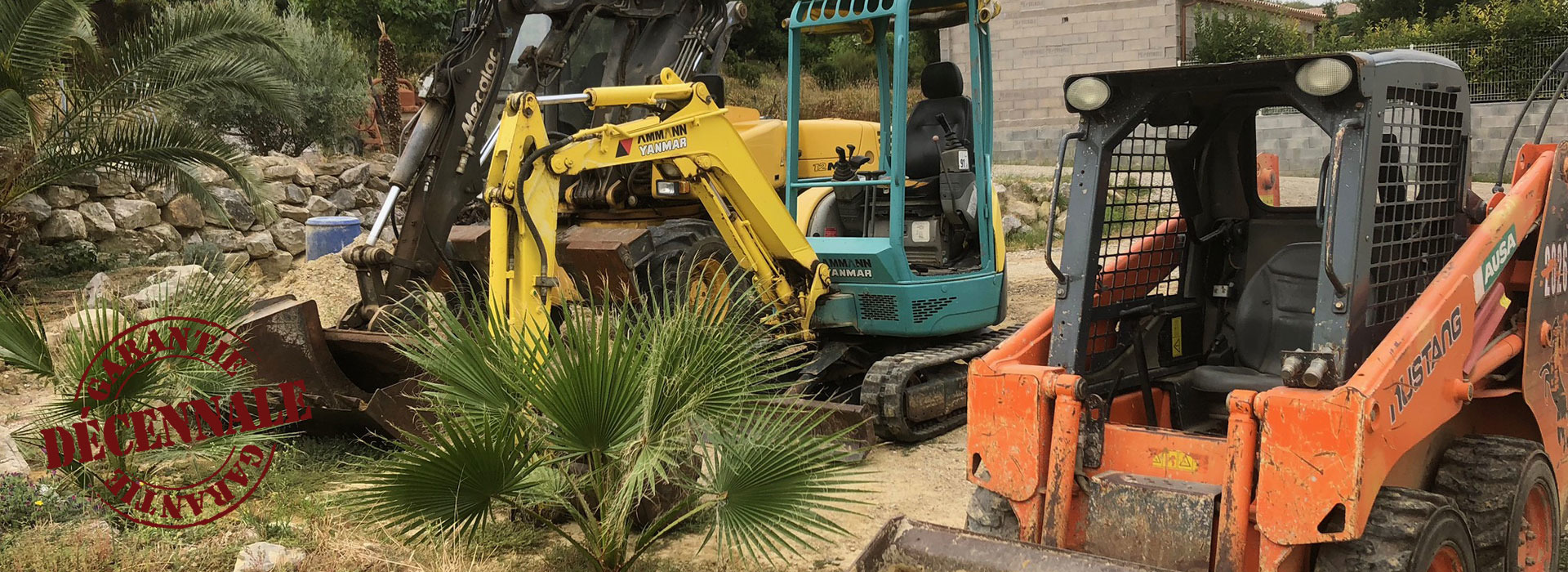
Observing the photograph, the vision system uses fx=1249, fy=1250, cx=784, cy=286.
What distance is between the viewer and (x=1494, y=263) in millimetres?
4270

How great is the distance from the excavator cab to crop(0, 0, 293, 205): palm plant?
6.72 metres

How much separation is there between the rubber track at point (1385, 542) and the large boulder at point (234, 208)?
1364cm

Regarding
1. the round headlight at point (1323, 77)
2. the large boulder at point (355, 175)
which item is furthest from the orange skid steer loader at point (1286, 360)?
the large boulder at point (355, 175)

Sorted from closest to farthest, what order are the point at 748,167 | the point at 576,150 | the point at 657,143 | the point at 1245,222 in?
1. the point at 1245,222
2. the point at 576,150
3. the point at 657,143
4. the point at 748,167

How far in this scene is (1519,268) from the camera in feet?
15.5

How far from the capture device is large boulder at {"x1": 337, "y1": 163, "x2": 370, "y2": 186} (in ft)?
55.1

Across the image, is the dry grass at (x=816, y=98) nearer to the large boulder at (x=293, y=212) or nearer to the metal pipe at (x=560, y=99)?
the large boulder at (x=293, y=212)

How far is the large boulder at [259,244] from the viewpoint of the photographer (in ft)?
49.6

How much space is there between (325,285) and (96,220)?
3072mm

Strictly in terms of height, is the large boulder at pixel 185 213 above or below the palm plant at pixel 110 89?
below

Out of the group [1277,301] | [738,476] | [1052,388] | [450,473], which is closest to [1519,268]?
[1277,301]

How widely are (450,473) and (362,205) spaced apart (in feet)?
45.1

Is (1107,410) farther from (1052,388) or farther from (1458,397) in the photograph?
(1458,397)

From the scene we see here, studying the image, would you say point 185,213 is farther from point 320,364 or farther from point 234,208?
point 320,364
